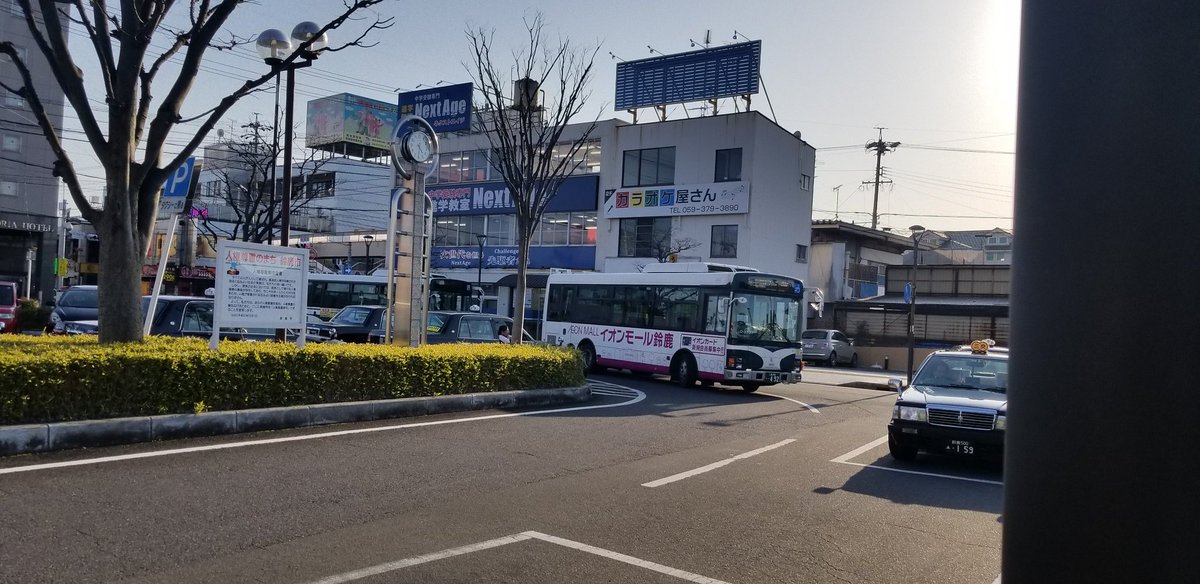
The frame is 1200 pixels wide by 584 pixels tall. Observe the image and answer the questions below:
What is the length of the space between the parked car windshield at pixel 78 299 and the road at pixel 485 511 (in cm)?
1348

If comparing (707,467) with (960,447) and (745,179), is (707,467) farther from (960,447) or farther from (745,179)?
(745,179)

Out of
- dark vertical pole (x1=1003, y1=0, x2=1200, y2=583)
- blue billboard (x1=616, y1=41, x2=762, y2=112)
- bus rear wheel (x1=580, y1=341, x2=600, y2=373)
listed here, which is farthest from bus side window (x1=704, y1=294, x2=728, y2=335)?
blue billboard (x1=616, y1=41, x2=762, y2=112)

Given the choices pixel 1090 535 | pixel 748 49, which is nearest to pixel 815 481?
pixel 1090 535

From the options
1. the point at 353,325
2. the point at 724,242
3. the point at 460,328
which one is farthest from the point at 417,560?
the point at 724,242

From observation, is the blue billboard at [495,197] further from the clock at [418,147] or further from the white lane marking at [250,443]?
the white lane marking at [250,443]

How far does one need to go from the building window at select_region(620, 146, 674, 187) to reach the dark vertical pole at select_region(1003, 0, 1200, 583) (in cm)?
3959

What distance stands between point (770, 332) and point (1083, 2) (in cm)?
1899

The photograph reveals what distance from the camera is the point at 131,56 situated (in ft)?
36.9

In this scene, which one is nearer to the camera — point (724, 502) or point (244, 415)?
point (724, 502)

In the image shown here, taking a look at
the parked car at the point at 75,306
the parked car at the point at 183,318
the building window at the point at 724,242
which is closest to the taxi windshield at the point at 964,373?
the parked car at the point at 183,318

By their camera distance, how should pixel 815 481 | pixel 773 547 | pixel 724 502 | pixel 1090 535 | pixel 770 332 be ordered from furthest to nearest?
pixel 770 332, pixel 815 481, pixel 724 502, pixel 773 547, pixel 1090 535

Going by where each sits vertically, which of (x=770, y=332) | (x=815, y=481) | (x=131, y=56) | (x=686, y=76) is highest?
(x=686, y=76)

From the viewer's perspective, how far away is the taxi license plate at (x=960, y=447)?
10.1 m

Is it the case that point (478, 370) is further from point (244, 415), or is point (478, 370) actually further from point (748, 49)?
point (748, 49)
